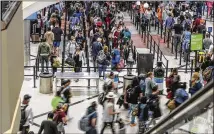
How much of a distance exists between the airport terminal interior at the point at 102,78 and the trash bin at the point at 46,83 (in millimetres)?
29

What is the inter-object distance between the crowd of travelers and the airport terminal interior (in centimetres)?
2

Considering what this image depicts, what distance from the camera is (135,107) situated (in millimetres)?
11734

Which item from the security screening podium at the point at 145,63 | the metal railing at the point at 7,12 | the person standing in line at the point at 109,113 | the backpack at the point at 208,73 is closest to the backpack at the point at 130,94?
the person standing in line at the point at 109,113

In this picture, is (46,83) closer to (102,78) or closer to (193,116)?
(102,78)

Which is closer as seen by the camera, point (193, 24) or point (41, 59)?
point (41, 59)

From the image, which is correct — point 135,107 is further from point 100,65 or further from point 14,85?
point 14,85

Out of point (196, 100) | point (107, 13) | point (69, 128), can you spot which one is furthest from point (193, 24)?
point (196, 100)

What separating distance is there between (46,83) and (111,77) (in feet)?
7.33

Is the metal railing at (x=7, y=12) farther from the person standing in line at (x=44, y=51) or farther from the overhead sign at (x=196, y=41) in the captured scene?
the overhead sign at (x=196, y=41)

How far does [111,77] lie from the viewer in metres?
13.5

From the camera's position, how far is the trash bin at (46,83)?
14695 mm

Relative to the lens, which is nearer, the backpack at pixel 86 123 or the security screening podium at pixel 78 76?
the backpack at pixel 86 123

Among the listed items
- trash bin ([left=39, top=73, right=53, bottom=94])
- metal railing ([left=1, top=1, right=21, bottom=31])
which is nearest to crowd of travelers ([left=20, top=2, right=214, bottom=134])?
trash bin ([left=39, top=73, right=53, bottom=94])

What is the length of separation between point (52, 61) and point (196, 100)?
42.2 ft
